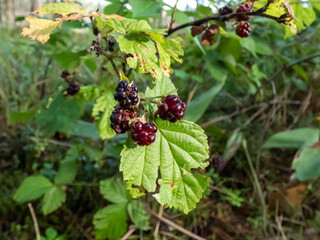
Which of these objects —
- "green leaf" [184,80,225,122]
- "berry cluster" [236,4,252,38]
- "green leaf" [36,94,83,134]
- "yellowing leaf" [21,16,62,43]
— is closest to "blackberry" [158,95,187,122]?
"yellowing leaf" [21,16,62,43]

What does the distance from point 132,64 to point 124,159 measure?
23 cm

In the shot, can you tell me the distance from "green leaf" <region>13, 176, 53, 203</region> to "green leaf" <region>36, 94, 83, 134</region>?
1.29 feet

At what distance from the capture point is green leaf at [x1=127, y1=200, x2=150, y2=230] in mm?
1503

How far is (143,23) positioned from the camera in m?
0.63

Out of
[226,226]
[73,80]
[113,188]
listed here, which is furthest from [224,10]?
[226,226]

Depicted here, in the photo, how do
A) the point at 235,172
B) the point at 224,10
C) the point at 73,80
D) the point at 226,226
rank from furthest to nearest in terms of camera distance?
the point at 235,172 < the point at 226,226 < the point at 73,80 < the point at 224,10

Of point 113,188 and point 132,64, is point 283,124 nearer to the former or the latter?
point 113,188

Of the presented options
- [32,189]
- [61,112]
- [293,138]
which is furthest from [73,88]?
[293,138]

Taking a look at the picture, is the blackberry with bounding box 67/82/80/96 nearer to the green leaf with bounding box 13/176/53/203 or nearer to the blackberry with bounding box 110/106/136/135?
the green leaf with bounding box 13/176/53/203

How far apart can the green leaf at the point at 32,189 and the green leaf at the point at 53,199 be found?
3 cm

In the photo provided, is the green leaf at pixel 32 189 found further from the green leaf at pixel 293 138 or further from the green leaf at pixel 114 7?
the green leaf at pixel 293 138

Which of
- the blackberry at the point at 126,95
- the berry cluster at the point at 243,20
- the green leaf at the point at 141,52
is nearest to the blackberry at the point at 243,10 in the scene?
the berry cluster at the point at 243,20

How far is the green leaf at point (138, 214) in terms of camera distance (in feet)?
4.93

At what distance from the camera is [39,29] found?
590 mm
